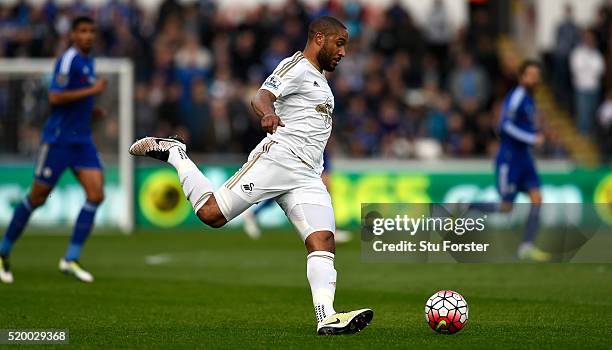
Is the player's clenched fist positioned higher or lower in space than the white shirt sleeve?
→ lower

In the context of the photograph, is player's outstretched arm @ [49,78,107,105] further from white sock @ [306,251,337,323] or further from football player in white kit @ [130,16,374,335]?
white sock @ [306,251,337,323]

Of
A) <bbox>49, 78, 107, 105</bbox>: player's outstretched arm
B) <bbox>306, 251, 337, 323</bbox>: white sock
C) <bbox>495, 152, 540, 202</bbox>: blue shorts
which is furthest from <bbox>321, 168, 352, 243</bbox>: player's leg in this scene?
<bbox>306, 251, 337, 323</bbox>: white sock

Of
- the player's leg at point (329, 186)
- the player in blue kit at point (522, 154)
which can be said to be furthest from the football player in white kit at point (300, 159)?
the player's leg at point (329, 186)

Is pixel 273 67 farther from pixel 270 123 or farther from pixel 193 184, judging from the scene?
pixel 270 123

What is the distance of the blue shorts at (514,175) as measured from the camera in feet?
56.6

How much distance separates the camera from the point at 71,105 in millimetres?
13922

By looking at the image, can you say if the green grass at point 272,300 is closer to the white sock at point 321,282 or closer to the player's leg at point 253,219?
the white sock at point 321,282

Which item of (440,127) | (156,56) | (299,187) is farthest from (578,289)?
(156,56)

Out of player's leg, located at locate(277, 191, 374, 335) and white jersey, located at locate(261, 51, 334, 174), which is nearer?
player's leg, located at locate(277, 191, 374, 335)

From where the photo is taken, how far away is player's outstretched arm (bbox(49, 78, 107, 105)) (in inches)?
532

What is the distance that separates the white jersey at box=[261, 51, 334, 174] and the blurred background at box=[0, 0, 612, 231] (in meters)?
13.3

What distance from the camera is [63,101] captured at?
13648 mm

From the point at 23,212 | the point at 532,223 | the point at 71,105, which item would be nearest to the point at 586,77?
the point at 532,223

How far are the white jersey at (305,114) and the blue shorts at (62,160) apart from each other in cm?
488
